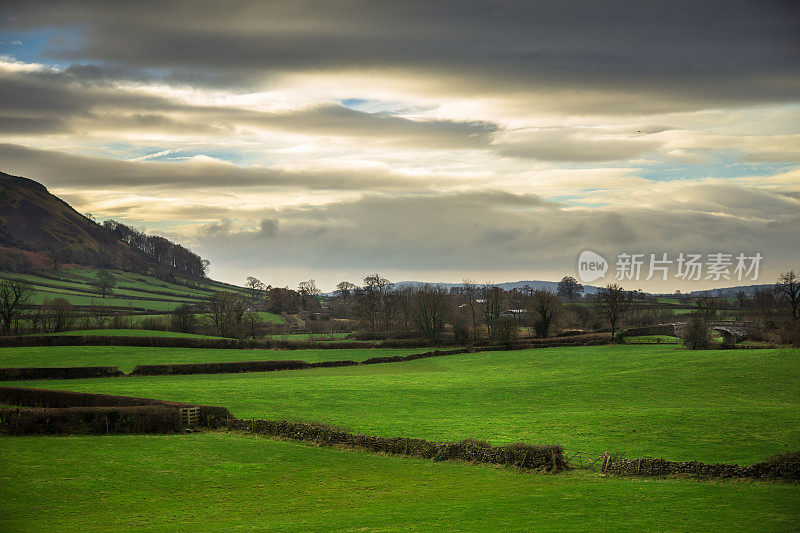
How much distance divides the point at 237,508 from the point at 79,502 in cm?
629

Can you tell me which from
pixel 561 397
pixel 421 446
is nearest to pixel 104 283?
pixel 561 397

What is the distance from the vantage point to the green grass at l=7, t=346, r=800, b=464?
109 feet

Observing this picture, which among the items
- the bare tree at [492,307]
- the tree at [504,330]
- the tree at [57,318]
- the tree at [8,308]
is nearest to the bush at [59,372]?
the tree at [57,318]

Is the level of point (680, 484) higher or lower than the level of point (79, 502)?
higher

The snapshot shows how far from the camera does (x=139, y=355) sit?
79.1 metres

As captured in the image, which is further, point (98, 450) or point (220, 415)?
point (220, 415)

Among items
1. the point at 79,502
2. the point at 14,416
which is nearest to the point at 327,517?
the point at 79,502

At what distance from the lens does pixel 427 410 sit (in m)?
45.2

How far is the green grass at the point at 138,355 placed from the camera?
7106cm

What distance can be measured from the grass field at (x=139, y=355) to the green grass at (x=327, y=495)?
136ft

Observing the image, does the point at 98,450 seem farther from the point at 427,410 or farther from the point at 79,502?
the point at 427,410

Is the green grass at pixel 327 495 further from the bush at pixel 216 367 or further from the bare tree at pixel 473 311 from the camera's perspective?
the bare tree at pixel 473 311

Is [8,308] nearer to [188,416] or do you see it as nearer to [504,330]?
[188,416]

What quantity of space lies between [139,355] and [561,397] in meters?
54.8
